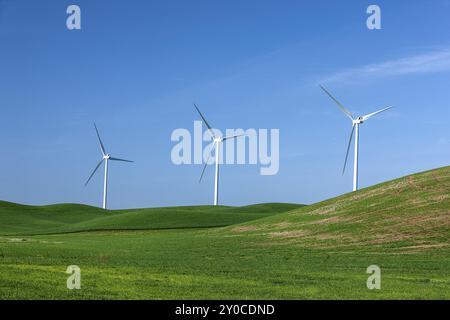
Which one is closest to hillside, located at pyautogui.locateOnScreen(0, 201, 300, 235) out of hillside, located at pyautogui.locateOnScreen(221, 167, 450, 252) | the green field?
the green field

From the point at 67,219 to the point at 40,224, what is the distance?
18.1 metres

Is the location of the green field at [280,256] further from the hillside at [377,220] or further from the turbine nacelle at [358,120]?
the turbine nacelle at [358,120]

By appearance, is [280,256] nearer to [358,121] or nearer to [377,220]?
[377,220]

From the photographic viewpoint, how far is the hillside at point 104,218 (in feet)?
317

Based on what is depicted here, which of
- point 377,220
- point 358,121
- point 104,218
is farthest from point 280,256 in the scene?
point 104,218

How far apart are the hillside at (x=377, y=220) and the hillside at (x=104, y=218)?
26.3m

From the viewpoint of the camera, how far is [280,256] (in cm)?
4381

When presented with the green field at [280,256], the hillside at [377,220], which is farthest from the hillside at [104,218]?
the hillside at [377,220]

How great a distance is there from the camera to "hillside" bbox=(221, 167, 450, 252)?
168ft

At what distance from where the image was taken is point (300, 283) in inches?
1022

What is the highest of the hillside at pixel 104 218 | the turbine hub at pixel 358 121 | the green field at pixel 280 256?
the turbine hub at pixel 358 121

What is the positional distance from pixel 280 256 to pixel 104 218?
236 ft

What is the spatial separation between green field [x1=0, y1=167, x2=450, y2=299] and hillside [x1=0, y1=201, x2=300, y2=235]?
3.49 feet
